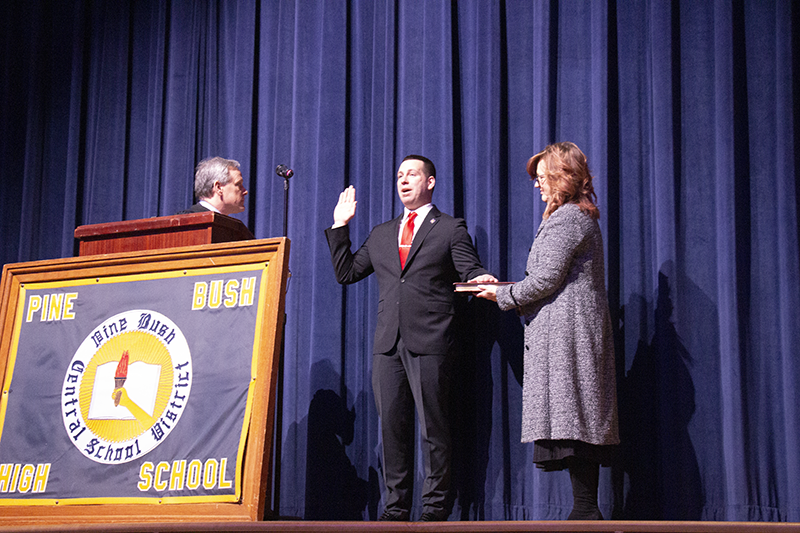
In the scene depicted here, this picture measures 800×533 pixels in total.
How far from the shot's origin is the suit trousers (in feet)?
8.82

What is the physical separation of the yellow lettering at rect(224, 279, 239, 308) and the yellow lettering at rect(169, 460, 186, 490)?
19.1 inches

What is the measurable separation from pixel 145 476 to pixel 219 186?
1391 mm

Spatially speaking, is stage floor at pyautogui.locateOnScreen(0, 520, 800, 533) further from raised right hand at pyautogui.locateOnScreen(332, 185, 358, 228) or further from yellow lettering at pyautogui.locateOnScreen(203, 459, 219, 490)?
raised right hand at pyautogui.locateOnScreen(332, 185, 358, 228)

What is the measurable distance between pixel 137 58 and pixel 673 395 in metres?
3.37

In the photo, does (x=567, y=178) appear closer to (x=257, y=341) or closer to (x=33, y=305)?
(x=257, y=341)

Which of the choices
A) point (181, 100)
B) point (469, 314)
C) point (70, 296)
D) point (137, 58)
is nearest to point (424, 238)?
point (469, 314)

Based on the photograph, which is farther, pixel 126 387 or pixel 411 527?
pixel 126 387

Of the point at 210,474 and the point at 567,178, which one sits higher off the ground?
the point at 567,178

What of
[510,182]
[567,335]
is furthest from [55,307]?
[510,182]

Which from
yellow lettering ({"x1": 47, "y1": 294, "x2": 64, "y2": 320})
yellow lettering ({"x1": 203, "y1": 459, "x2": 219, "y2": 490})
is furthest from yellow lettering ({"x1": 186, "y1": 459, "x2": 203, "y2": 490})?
yellow lettering ({"x1": 47, "y1": 294, "x2": 64, "y2": 320})

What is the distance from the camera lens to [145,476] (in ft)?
7.05

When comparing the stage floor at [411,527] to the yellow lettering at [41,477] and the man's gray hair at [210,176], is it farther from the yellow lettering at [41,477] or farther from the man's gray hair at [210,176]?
the man's gray hair at [210,176]

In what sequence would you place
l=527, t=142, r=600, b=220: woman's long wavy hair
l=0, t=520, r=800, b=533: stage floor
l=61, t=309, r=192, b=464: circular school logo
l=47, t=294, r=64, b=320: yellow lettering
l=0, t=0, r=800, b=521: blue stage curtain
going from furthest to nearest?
l=0, t=0, r=800, b=521: blue stage curtain
l=527, t=142, r=600, b=220: woman's long wavy hair
l=47, t=294, r=64, b=320: yellow lettering
l=61, t=309, r=192, b=464: circular school logo
l=0, t=520, r=800, b=533: stage floor

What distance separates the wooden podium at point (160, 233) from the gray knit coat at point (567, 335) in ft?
3.29
